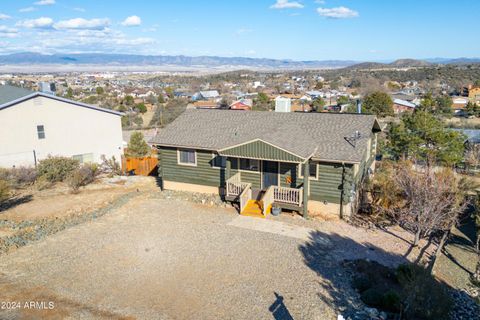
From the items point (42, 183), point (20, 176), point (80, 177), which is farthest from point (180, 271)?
point (20, 176)

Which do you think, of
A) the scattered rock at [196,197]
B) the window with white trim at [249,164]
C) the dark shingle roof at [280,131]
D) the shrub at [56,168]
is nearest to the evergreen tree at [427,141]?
the dark shingle roof at [280,131]

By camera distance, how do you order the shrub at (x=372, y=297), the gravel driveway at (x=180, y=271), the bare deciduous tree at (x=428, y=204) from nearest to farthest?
1. the gravel driveway at (x=180, y=271)
2. the shrub at (x=372, y=297)
3. the bare deciduous tree at (x=428, y=204)

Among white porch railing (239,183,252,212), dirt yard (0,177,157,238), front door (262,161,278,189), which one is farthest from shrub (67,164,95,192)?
front door (262,161,278,189)

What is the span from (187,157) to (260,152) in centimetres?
472

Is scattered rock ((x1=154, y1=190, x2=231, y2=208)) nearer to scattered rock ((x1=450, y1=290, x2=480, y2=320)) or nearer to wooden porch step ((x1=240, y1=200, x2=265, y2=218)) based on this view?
wooden porch step ((x1=240, y1=200, x2=265, y2=218))

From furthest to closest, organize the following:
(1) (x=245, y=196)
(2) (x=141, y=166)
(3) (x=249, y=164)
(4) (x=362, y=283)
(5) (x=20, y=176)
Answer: (2) (x=141, y=166) < (5) (x=20, y=176) < (3) (x=249, y=164) < (1) (x=245, y=196) < (4) (x=362, y=283)

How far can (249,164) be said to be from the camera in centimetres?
1725

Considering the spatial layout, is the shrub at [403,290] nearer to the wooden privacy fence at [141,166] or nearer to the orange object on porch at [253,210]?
the orange object on porch at [253,210]

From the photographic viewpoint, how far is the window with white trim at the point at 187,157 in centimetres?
1834

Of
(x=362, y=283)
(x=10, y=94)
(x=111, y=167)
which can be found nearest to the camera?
(x=362, y=283)

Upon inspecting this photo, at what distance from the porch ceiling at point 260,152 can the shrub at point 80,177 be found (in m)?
8.62

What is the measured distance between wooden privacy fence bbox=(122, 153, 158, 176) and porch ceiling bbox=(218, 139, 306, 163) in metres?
8.94

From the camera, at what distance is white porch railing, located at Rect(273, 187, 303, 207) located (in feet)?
51.0

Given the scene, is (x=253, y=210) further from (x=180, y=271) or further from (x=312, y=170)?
(x=180, y=271)
